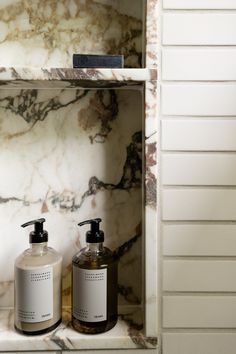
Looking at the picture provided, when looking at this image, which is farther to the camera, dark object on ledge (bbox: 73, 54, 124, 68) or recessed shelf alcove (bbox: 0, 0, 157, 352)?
recessed shelf alcove (bbox: 0, 0, 157, 352)

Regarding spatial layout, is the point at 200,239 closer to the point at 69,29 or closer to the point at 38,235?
the point at 38,235

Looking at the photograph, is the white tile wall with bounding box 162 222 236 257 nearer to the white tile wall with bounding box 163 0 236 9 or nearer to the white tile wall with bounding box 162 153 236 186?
the white tile wall with bounding box 162 153 236 186

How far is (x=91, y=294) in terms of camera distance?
2.19ft

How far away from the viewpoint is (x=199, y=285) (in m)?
0.68

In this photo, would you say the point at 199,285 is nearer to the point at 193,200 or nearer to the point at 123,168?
the point at 193,200

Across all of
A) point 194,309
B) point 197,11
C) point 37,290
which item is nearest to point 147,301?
point 194,309

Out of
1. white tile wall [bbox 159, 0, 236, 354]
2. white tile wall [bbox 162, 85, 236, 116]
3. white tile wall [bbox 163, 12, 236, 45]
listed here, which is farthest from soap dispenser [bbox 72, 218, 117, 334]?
white tile wall [bbox 163, 12, 236, 45]

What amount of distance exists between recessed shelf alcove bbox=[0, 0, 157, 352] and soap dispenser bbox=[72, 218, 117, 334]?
2.8 inches

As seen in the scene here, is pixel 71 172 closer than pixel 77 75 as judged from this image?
No

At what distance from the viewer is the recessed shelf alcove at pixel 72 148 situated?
0.76 metres

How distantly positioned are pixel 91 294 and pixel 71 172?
259mm

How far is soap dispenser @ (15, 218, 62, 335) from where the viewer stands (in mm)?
661

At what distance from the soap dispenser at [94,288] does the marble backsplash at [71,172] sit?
8 cm

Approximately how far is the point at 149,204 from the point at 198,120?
0.60ft
